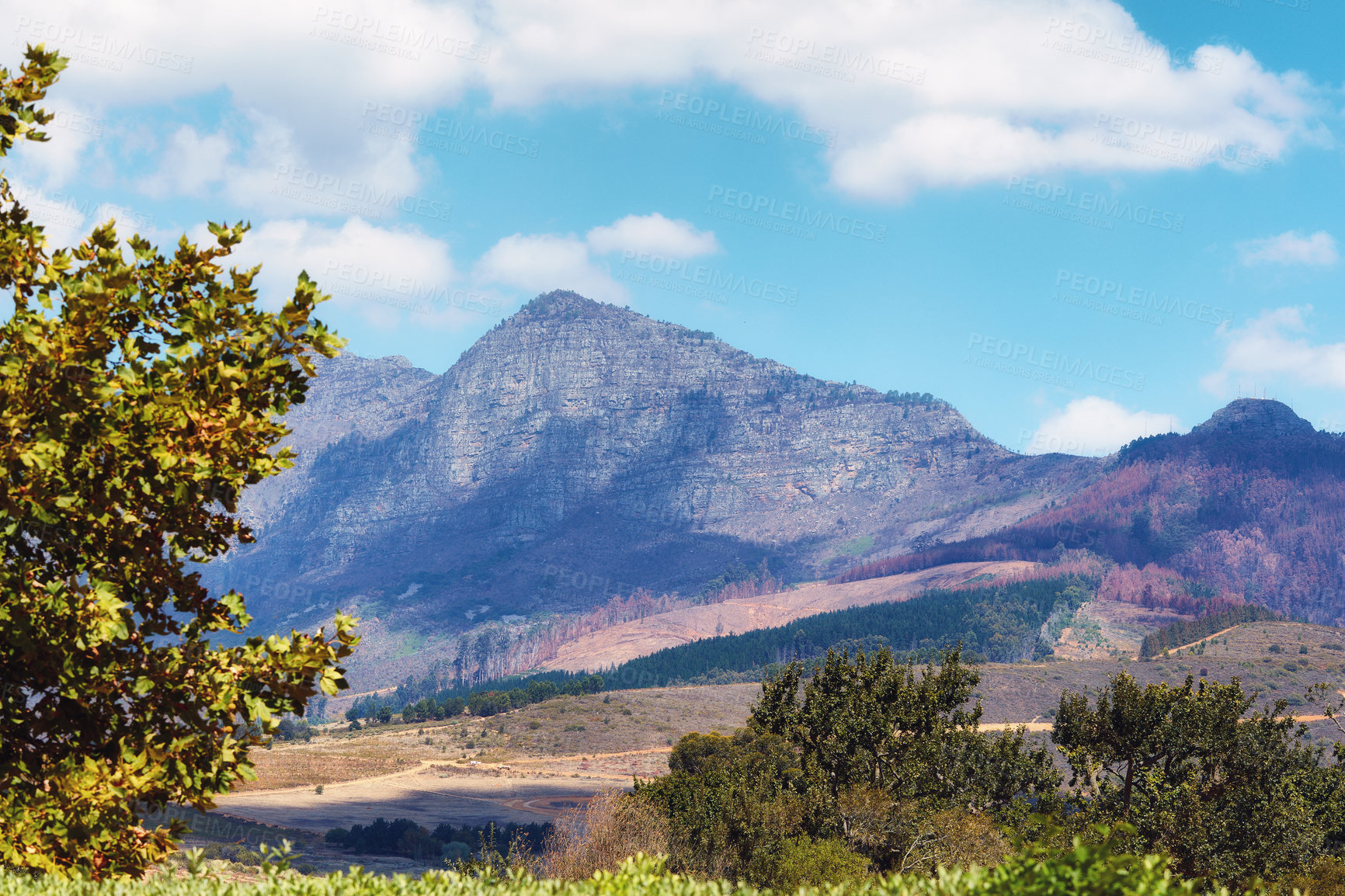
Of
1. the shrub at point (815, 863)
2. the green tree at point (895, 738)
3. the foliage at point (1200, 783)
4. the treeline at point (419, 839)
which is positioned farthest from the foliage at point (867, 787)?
the treeline at point (419, 839)

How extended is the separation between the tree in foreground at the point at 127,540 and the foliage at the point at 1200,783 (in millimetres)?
31150

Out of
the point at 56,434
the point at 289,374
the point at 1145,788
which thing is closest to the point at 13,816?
the point at 56,434

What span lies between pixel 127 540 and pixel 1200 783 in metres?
44.2

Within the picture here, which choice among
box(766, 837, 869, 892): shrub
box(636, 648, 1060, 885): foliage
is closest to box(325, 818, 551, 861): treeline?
box(636, 648, 1060, 885): foliage

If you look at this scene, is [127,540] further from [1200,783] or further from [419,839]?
[419,839]

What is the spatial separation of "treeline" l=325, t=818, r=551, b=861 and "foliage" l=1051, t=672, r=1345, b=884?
43.1 m

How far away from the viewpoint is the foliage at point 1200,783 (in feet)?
116

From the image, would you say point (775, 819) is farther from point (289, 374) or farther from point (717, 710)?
point (717, 710)

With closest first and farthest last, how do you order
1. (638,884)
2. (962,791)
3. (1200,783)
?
(638,884) → (962,791) → (1200,783)

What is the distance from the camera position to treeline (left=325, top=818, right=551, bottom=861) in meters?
71.2

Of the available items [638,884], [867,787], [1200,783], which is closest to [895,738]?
[867,787]

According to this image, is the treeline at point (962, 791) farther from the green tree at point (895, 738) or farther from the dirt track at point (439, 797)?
the dirt track at point (439, 797)

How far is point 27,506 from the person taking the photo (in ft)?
24.7

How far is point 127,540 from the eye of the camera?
27.0 ft
